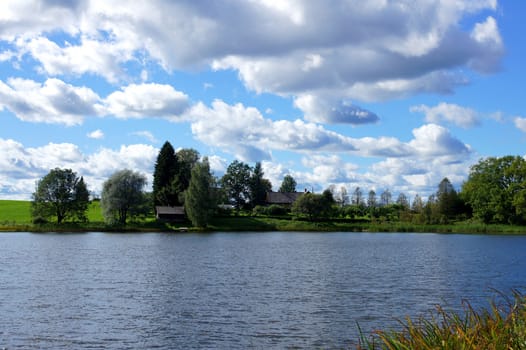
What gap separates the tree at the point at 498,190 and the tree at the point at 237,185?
58.4 m

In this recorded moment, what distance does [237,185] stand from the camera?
14625cm

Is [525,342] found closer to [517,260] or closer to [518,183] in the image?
[517,260]

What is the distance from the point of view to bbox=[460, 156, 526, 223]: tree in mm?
101625

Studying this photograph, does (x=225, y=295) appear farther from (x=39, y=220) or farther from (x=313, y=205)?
(x=313, y=205)

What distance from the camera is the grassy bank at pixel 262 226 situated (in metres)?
96.6

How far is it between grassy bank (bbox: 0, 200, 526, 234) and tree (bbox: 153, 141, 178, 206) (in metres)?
7.89

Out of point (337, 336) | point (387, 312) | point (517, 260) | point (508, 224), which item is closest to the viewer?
point (337, 336)

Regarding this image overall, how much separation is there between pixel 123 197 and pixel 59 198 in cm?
1279

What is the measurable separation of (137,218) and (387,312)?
87.6 m

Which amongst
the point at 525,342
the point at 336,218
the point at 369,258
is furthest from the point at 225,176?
the point at 525,342

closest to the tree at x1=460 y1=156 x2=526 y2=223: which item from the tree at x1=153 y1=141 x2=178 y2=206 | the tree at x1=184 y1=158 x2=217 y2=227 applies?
the tree at x1=184 y1=158 x2=217 y2=227

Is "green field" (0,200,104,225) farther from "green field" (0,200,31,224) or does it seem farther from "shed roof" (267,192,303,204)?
"shed roof" (267,192,303,204)

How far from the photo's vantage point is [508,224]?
102750 mm

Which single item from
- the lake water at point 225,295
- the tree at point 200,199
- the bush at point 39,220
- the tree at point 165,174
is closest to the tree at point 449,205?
the tree at point 200,199
